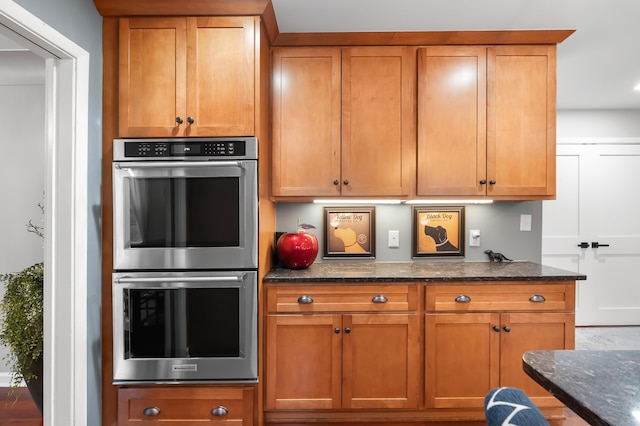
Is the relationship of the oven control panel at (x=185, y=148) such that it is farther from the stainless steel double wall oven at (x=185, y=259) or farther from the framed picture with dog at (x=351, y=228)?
the framed picture with dog at (x=351, y=228)

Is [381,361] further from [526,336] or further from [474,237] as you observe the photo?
[474,237]

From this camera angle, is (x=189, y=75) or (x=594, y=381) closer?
(x=594, y=381)

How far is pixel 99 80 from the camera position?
1.93 m

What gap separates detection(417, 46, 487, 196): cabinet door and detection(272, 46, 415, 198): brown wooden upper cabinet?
90mm

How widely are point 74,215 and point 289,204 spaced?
1348 millimetres

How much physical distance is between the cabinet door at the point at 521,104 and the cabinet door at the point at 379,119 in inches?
21.7

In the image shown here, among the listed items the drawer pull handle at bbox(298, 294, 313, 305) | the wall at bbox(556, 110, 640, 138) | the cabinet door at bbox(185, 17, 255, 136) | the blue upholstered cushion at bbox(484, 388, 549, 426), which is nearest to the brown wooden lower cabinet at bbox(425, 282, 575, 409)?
the drawer pull handle at bbox(298, 294, 313, 305)

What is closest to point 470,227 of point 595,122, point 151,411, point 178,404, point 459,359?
point 459,359

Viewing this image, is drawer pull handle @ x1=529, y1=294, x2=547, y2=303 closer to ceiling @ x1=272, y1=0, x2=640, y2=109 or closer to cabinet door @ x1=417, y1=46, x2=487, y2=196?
cabinet door @ x1=417, y1=46, x2=487, y2=196

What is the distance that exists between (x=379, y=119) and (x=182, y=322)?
1.69m

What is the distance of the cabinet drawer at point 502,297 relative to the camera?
6.84 feet

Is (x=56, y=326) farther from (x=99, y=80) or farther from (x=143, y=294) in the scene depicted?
(x=99, y=80)

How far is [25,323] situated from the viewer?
1769mm

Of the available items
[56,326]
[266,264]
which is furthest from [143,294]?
[266,264]
